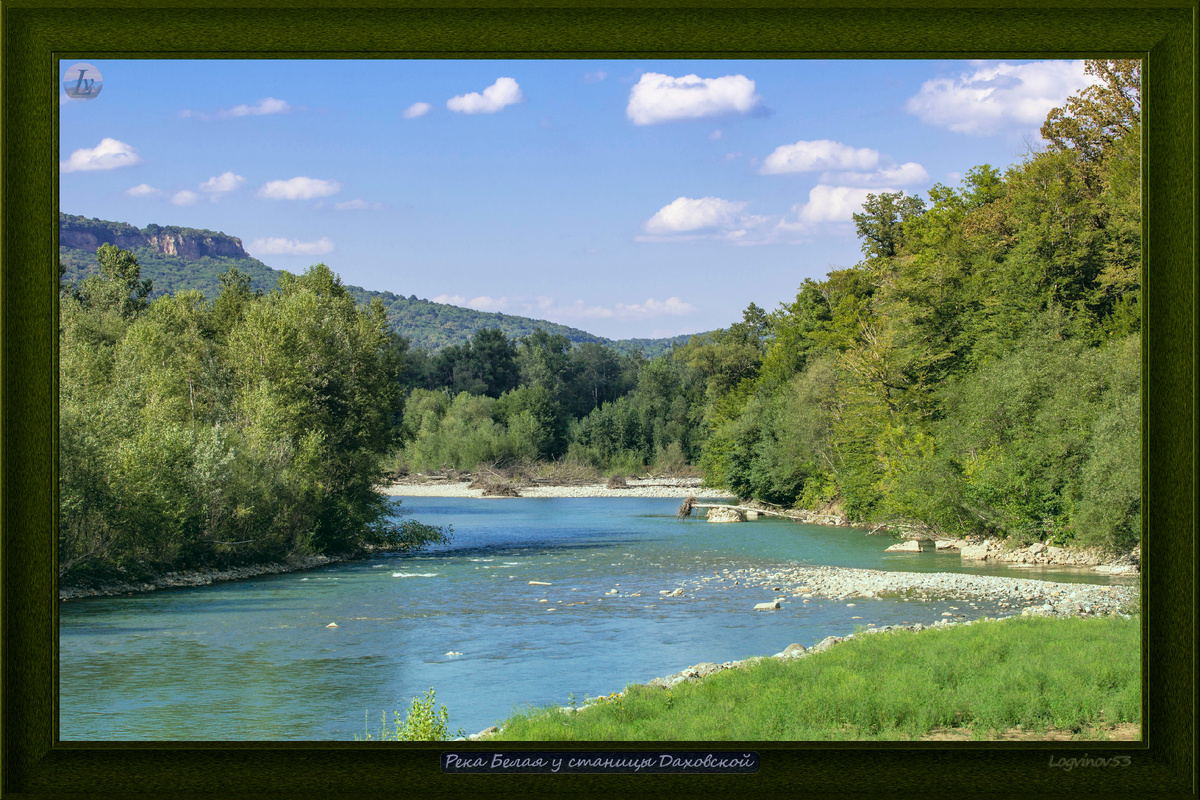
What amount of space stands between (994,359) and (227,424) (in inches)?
724

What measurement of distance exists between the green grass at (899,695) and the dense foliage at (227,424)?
9.72m

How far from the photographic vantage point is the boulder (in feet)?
109

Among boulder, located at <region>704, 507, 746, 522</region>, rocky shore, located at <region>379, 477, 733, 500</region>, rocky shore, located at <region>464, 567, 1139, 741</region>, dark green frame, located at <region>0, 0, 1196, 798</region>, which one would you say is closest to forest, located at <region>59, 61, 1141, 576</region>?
rocky shore, located at <region>464, 567, 1139, 741</region>

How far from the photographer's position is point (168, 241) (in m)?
13.1

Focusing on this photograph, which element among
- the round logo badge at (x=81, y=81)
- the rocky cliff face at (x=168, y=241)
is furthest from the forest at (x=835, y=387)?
the round logo badge at (x=81, y=81)

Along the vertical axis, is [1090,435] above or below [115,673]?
above

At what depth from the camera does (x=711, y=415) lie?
45250mm

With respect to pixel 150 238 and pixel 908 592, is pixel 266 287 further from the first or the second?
pixel 908 592

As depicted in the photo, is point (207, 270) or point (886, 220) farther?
point (886, 220)
